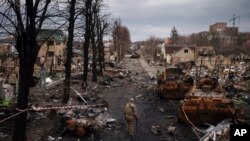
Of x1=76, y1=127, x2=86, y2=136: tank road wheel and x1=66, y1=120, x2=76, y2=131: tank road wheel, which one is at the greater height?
x1=66, y1=120, x2=76, y2=131: tank road wheel

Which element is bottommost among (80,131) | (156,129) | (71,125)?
(156,129)

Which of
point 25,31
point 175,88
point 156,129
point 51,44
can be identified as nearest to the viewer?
point 25,31

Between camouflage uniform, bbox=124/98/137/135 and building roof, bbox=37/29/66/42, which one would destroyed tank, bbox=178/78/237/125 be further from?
A: building roof, bbox=37/29/66/42

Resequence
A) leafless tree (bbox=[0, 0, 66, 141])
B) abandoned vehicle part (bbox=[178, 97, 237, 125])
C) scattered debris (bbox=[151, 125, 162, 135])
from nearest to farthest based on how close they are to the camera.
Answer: leafless tree (bbox=[0, 0, 66, 141]) → scattered debris (bbox=[151, 125, 162, 135]) → abandoned vehicle part (bbox=[178, 97, 237, 125])

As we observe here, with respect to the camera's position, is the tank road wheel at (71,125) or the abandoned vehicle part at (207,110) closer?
the tank road wheel at (71,125)

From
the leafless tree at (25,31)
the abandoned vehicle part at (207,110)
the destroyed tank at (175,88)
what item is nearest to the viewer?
the leafless tree at (25,31)

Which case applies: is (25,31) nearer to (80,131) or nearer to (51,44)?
(80,131)

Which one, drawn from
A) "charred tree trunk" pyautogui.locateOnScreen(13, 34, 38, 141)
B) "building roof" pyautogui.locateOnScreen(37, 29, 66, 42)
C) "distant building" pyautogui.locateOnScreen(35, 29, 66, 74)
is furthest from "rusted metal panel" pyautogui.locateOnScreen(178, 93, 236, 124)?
"charred tree trunk" pyautogui.locateOnScreen(13, 34, 38, 141)

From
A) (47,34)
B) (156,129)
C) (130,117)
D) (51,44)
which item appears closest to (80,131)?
(130,117)

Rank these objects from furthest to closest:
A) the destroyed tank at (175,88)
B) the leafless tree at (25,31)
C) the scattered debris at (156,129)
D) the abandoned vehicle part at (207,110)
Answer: the destroyed tank at (175,88), the abandoned vehicle part at (207,110), the scattered debris at (156,129), the leafless tree at (25,31)

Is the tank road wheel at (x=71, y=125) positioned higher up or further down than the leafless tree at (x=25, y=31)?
further down

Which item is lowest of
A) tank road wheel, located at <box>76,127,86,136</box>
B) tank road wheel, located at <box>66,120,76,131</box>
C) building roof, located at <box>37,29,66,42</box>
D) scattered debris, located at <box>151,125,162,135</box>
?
scattered debris, located at <box>151,125,162,135</box>

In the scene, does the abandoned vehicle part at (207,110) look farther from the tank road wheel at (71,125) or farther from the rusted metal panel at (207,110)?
the tank road wheel at (71,125)

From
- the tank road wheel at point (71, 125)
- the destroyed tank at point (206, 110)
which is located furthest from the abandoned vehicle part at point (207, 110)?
the tank road wheel at point (71, 125)
